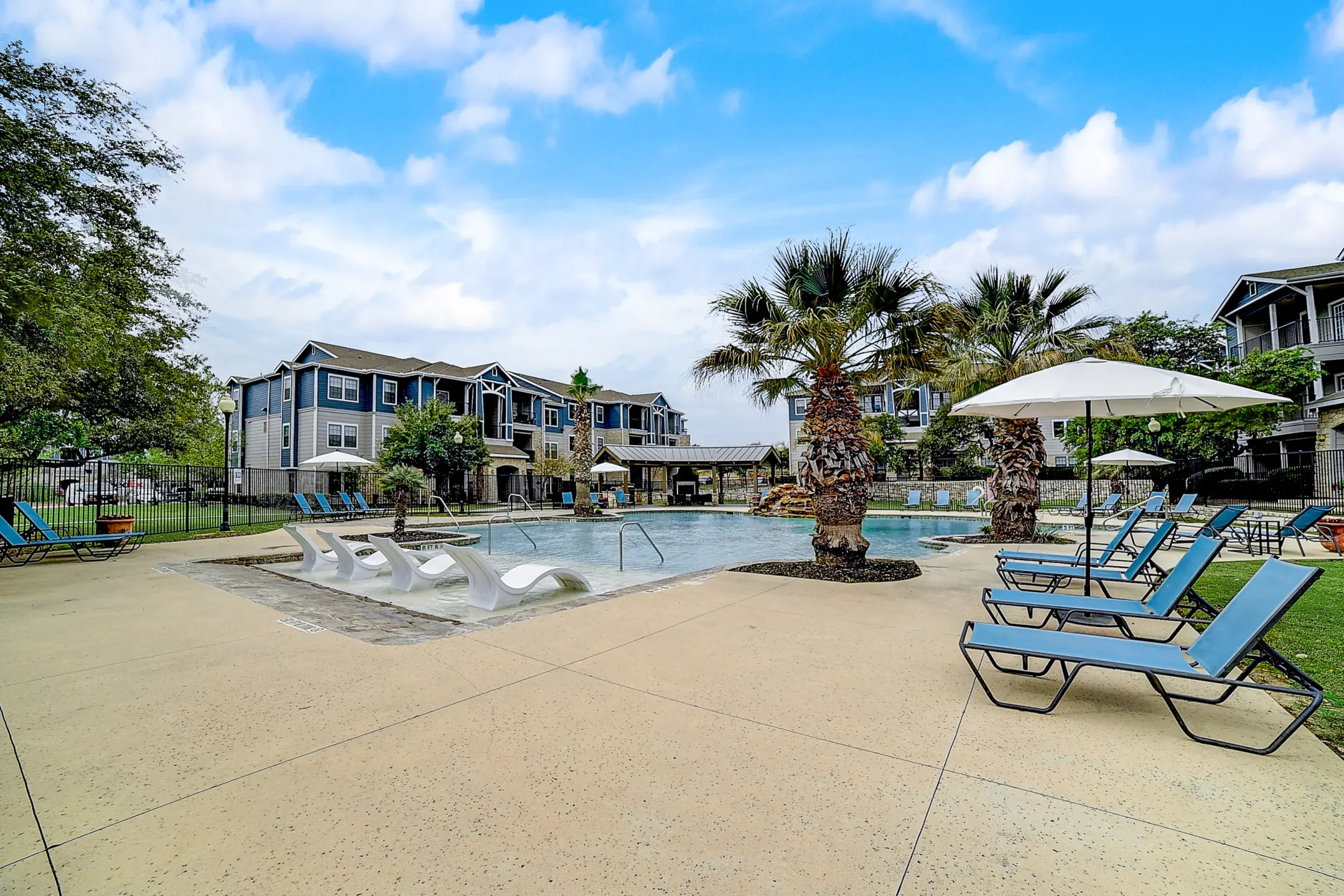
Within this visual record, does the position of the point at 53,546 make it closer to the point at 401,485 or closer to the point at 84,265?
the point at 84,265

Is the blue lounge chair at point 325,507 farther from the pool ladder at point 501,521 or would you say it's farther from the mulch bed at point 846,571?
the mulch bed at point 846,571

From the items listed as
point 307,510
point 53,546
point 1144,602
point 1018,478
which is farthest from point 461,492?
point 1144,602

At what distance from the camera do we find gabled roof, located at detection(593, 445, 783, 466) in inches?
1215

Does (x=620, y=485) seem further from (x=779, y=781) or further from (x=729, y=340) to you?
(x=779, y=781)

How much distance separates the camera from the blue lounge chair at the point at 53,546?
9.65 meters

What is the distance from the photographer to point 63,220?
10.5m

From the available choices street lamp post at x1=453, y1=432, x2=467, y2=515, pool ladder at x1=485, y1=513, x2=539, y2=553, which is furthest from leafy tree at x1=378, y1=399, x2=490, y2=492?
pool ladder at x1=485, y1=513, x2=539, y2=553

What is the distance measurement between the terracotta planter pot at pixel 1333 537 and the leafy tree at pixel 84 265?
20.7 m

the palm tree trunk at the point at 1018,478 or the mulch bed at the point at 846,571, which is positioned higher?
the palm tree trunk at the point at 1018,478

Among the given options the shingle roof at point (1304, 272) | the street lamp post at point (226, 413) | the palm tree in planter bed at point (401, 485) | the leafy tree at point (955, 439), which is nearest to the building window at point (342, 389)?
the street lamp post at point (226, 413)

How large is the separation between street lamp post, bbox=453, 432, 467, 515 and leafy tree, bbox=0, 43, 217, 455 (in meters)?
11.7

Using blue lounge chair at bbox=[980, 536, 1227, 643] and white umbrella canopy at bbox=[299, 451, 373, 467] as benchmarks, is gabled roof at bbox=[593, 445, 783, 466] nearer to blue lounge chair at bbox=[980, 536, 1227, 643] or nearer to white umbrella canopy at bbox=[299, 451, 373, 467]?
white umbrella canopy at bbox=[299, 451, 373, 467]

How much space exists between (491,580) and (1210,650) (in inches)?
242

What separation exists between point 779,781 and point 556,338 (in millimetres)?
35681
